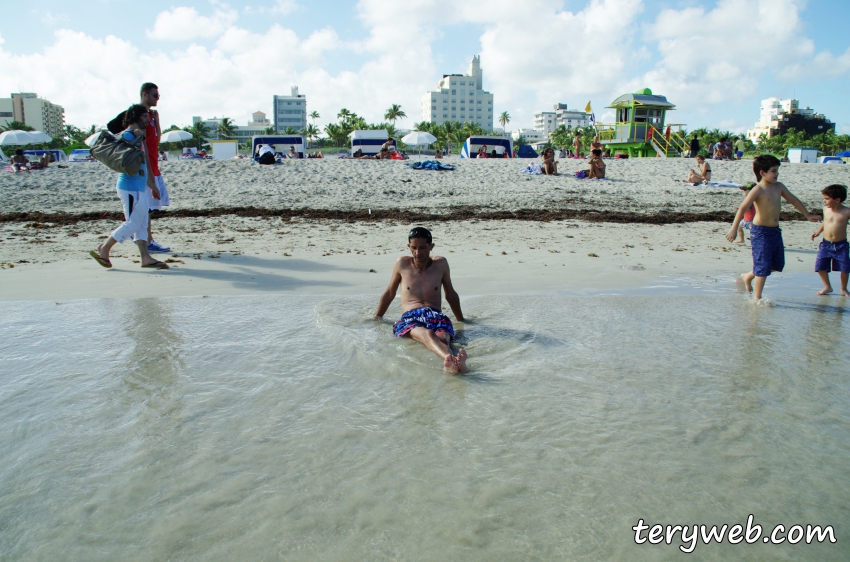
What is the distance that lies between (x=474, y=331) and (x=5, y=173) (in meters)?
17.6

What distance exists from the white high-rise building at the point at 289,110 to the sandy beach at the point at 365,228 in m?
137

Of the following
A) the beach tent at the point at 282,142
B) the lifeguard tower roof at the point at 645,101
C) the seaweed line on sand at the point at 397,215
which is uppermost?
the lifeguard tower roof at the point at 645,101

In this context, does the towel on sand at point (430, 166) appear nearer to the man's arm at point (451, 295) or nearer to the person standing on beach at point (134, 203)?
the person standing on beach at point (134, 203)

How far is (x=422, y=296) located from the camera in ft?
15.4

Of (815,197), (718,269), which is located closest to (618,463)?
(718,269)

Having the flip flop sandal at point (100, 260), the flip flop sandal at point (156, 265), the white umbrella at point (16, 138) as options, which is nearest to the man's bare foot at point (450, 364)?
the flip flop sandal at point (156, 265)

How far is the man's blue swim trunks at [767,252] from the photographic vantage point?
18.9 ft

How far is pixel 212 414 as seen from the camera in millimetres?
3041

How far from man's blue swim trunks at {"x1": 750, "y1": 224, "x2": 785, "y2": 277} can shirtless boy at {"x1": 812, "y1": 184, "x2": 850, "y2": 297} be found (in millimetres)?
514

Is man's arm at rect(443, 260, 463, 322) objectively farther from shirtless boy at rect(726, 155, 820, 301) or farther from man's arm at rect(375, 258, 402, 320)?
shirtless boy at rect(726, 155, 820, 301)

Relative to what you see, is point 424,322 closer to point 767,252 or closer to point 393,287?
point 393,287

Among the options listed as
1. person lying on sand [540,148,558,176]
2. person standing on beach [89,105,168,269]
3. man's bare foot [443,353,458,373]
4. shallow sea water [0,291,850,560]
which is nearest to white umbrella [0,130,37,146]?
person lying on sand [540,148,558,176]

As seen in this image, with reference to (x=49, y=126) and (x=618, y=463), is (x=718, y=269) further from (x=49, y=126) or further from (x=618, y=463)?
(x=49, y=126)

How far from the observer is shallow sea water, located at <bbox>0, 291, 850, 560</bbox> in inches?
82.7
